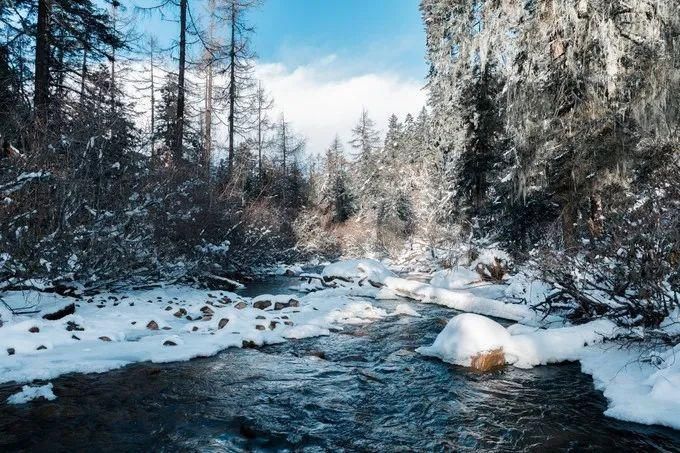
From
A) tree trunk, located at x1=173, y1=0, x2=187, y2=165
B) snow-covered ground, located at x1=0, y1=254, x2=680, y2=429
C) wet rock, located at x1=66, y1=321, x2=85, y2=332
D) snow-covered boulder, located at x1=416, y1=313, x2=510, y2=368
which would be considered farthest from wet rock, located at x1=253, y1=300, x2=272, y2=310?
tree trunk, located at x1=173, y1=0, x2=187, y2=165

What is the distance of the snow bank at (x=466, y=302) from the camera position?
10.0m

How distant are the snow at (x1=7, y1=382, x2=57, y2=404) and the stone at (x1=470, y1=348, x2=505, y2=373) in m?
5.38

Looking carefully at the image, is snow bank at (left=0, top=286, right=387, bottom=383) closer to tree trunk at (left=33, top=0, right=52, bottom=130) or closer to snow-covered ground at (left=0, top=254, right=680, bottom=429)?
snow-covered ground at (left=0, top=254, right=680, bottom=429)

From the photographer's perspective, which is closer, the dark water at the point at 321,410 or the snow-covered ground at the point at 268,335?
the dark water at the point at 321,410

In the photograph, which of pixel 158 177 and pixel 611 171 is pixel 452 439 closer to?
pixel 611 171

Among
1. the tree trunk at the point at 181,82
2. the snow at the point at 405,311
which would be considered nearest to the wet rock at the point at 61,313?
the tree trunk at the point at 181,82

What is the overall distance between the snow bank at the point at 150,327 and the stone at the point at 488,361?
3189 mm

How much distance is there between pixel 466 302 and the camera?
1153 centimetres

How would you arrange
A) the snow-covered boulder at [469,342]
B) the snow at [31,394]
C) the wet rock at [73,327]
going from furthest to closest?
the wet rock at [73,327] → the snow-covered boulder at [469,342] → the snow at [31,394]

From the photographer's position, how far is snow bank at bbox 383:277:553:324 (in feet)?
32.8

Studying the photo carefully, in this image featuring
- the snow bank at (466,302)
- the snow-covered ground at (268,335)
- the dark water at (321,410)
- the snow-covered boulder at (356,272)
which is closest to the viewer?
the dark water at (321,410)

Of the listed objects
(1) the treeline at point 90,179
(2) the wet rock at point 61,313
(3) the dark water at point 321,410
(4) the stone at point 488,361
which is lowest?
(3) the dark water at point 321,410

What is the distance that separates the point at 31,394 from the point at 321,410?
128 inches

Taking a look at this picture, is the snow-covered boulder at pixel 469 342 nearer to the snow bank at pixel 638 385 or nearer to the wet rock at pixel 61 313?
the snow bank at pixel 638 385
